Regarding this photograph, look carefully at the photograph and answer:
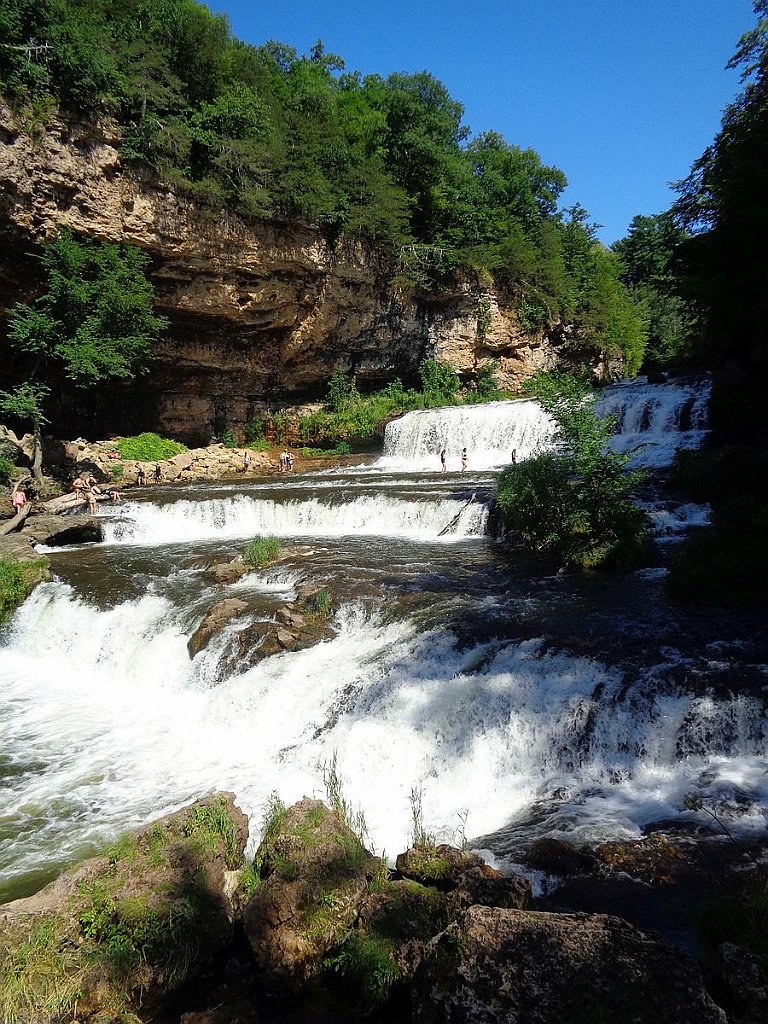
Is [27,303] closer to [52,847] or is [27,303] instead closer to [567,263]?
[52,847]

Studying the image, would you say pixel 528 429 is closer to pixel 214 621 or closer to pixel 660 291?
pixel 660 291

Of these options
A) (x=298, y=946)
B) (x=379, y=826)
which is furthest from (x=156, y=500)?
(x=298, y=946)

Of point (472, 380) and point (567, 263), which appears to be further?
point (567, 263)

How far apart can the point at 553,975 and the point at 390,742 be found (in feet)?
12.5

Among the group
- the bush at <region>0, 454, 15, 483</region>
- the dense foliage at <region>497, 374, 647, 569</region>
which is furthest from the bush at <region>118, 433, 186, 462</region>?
the dense foliage at <region>497, 374, 647, 569</region>

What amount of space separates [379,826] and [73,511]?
47.8 feet

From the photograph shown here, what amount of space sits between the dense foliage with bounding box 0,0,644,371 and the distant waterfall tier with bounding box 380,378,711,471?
8.16 m

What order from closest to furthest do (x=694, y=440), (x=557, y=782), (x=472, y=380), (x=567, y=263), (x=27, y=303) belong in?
(x=557, y=782) → (x=694, y=440) → (x=27, y=303) → (x=472, y=380) → (x=567, y=263)

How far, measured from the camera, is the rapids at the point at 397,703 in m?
5.09

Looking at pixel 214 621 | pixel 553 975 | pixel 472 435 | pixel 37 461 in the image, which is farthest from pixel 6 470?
pixel 553 975

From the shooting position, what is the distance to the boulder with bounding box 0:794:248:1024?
9.49 ft

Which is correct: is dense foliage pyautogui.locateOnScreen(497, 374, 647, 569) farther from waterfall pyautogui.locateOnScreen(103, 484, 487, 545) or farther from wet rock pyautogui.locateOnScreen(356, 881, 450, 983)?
wet rock pyautogui.locateOnScreen(356, 881, 450, 983)

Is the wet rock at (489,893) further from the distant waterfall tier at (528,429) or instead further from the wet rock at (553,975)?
the distant waterfall tier at (528,429)

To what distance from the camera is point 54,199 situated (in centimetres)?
1700
